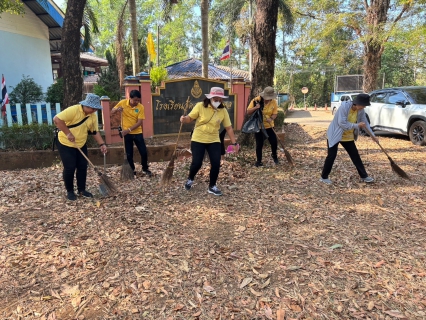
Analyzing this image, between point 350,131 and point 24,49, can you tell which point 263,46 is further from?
point 24,49

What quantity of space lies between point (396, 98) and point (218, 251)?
8594mm

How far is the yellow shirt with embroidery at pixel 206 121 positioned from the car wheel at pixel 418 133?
21.0 feet

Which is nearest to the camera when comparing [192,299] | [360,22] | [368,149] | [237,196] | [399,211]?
[192,299]

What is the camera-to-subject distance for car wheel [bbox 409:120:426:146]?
872 cm

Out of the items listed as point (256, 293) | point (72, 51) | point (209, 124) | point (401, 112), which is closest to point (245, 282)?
point (256, 293)

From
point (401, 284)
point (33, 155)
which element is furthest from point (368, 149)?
point (33, 155)

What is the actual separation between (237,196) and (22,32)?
12363 millimetres

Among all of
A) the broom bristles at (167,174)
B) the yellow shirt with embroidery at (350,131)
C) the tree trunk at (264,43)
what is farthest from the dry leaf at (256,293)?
the tree trunk at (264,43)

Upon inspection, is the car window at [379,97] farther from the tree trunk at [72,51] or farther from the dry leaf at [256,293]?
the dry leaf at [256,293]

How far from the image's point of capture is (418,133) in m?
8.93

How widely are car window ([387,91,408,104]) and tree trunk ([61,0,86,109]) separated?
843 centimetres

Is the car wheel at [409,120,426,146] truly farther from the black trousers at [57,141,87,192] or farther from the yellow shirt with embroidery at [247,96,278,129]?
the black trousers at [57,141,87,192]

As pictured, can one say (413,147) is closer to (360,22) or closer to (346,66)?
(360,22)

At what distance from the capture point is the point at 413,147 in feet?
28.5
